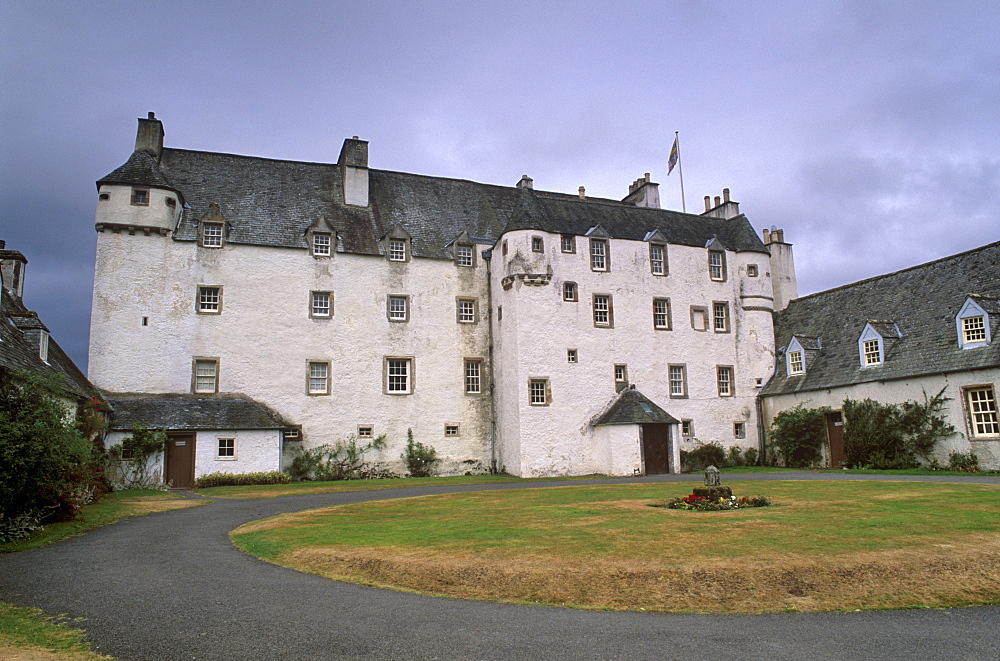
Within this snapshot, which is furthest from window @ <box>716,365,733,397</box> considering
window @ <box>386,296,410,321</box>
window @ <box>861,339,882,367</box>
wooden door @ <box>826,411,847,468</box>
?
window @ <box>386,296,410,321</box>

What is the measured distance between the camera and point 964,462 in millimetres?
28078

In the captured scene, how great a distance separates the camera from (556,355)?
36.2m

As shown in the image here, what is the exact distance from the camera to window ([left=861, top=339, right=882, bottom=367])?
108 feet

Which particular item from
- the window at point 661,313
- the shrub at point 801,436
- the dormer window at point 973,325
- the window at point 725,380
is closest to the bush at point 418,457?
the window at point 661,313

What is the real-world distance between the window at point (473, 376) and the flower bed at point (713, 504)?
21505mm

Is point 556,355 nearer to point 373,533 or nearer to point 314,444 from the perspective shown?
point 314,444

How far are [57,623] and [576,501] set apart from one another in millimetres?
13514

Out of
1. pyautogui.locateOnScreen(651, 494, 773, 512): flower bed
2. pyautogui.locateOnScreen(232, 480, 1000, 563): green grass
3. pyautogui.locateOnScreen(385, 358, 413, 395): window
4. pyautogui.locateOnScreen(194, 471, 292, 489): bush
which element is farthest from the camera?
pyautogui.locateOnScreen(385, 358, 413, 395): window

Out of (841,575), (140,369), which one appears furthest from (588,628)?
(140,369)

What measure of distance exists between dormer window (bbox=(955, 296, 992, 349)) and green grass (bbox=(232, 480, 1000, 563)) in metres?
11.2

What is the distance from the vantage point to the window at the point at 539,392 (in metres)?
35.5

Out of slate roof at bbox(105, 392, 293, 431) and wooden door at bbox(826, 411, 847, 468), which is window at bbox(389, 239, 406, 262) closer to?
slate roof at bbox(105, 392, 293, 431)

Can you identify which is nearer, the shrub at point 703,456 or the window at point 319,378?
the window at point 319,378

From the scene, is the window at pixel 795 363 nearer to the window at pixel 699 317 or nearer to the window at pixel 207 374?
the window at pixel 699 317
